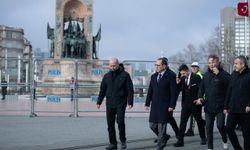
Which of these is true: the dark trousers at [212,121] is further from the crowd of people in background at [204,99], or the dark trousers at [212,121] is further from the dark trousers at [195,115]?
the dark trousers at [195,115]

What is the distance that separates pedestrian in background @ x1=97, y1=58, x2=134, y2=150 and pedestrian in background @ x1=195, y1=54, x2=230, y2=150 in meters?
1.63

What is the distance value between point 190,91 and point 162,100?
231 cm

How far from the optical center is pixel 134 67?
67.9 ft

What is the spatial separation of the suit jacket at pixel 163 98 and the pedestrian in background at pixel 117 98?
78 cm

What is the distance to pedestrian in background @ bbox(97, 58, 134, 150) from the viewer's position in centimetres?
1088

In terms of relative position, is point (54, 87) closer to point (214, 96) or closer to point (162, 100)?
point (162, 100)

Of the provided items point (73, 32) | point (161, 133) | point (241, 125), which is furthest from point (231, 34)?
point (241, 125)

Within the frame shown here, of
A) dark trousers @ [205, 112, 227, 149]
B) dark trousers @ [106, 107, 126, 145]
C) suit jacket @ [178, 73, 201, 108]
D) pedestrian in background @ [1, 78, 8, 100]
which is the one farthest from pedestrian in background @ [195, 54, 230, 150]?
pedestrian in background @ [1, 78, 8, 100]

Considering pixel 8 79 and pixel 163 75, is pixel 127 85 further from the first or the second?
pixel 8 79

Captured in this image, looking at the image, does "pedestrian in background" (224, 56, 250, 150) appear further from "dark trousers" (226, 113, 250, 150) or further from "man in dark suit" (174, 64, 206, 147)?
"man in dark suit" (174, 64, 206, 147)

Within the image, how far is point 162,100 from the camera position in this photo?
1016 cm

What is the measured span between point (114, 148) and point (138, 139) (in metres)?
1.84

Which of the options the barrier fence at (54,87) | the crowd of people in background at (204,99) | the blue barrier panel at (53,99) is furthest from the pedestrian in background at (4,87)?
the crowd of people in background at (204,99)

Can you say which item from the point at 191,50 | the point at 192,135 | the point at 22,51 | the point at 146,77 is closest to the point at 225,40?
the point at 191,50
